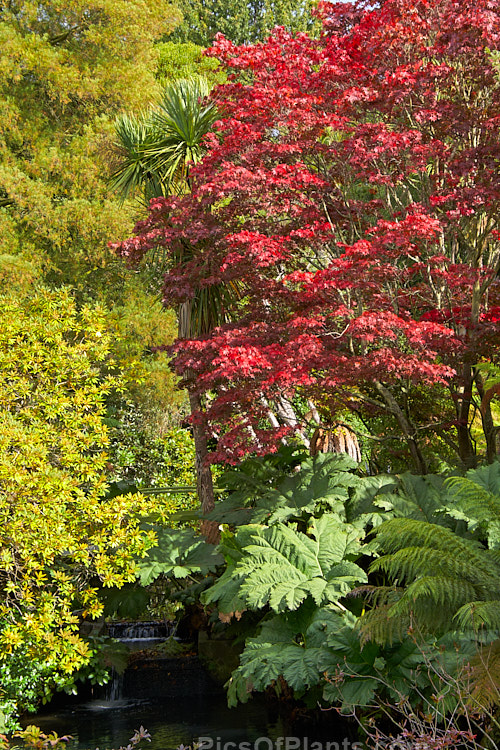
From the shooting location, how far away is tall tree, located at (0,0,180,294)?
14.0m

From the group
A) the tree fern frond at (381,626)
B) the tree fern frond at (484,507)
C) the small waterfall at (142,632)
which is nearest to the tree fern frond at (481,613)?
the tree fern frond at (381,626)

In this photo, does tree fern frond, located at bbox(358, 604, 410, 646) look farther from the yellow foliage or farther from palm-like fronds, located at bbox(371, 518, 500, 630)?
the yellow foliage

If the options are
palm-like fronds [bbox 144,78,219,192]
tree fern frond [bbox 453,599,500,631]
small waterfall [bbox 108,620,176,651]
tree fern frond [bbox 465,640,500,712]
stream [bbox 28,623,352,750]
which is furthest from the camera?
palm-like fronds [bbox 144,78,219,192]

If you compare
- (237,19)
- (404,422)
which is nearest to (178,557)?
(404,422)

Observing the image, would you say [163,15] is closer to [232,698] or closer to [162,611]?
[162,611]

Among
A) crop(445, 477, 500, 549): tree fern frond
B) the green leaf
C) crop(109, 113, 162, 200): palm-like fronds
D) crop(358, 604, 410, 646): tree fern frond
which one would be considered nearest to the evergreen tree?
crop(109, 113, 162, 200): palm-like fronds

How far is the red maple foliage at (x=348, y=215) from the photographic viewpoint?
22.6ft

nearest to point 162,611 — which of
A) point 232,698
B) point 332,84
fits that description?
point 232,698

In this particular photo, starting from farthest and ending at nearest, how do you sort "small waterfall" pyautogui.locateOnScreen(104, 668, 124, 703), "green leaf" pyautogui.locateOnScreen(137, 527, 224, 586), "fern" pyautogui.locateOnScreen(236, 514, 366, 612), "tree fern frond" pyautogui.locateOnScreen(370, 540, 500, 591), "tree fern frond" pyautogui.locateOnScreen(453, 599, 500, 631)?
"small waterfall" pyautogui.locateOnScreen(104, 668, 124, 703)
"green leaf" pyautogui.locateOnScreen(137, 527, 224, 586)
"fern" pyautogui.locateOnScreen(236, 514, 366, 612)
"tree fern frond" pyautogui.locateOnScreen(370, 540, 500, 591)
"tree fern frond" pyautogui.locateOnScreen(453, 599, 500, 631)

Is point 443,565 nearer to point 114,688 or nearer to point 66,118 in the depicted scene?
point 114,688

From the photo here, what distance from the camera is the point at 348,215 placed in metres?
8.16

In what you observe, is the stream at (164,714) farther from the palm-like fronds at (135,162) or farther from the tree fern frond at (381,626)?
the palm-like fronds at (135,162)

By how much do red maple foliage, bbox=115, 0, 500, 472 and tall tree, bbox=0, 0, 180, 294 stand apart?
6028 millimetres

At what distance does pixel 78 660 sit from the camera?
6.47 metres
